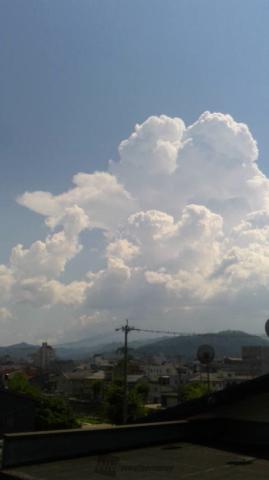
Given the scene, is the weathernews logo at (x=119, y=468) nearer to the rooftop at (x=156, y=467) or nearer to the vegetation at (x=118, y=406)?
the rooftop at (x=156, y=467)

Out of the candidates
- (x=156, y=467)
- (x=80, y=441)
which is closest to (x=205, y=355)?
(x=80, y=441)

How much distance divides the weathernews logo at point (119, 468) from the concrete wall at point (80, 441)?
0.80m

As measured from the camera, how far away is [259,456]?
43.2 ft

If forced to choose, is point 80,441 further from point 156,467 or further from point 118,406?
point 118,406

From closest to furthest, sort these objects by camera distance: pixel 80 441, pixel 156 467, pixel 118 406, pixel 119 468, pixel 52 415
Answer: pixel 119 468, pixel 156 467, pixel 80 441, pixel 52 415, pixel 118 406

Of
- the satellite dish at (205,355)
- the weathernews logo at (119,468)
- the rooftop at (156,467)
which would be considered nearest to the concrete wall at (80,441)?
the rooftop at (156,467)

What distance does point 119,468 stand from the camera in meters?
11.2

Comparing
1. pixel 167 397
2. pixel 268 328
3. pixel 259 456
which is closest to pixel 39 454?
pixel 259 456

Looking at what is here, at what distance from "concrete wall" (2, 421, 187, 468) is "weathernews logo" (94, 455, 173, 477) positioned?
798 mm

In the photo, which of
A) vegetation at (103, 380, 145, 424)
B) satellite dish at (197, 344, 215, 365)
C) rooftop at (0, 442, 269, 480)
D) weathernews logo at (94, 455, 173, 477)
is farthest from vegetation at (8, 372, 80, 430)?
weathernews logo at (94, 455, 173, 477)

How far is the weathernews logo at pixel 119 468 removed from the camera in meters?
10.9

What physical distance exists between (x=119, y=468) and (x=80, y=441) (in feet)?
5.52

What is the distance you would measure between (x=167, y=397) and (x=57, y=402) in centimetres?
4270

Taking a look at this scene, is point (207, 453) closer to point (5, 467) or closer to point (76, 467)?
point (76, 467)
